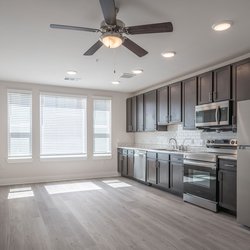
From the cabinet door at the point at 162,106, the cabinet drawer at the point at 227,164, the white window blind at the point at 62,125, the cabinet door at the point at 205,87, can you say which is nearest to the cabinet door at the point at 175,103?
the cabinet door at the point at 162,106

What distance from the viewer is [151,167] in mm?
5371

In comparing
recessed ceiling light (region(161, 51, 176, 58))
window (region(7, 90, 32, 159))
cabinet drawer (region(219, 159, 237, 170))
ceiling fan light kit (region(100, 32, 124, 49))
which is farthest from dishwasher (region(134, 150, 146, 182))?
ceiling fan light kit (region(100, 32, 124, 49))

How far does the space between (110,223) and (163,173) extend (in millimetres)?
2007

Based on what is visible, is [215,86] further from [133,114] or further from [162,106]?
[133,114]

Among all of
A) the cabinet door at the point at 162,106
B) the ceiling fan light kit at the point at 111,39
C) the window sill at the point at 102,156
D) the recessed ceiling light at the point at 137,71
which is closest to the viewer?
the ceiling fan light kit at the point at 111,39

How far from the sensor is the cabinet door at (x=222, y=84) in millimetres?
3846

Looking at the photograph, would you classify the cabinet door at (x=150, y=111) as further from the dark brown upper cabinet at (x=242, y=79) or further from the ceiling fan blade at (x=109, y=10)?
the ceiling fan blade at (x=109, y=10)

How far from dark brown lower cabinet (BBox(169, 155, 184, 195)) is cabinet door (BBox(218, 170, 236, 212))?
0.92 m

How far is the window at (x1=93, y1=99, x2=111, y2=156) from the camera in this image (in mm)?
6773

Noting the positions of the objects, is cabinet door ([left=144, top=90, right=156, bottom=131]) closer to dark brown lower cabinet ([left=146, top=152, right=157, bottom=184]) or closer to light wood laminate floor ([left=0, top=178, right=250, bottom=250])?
dark brown lower cabinet ([left=146, top=152, right=157, bottom=184])

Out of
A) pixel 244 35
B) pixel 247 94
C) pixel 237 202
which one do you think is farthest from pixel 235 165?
pixel 244 35

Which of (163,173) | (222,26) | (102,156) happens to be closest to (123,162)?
(102,156)

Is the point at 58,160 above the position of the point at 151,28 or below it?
below

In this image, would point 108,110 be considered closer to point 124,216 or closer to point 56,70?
point 56,70
